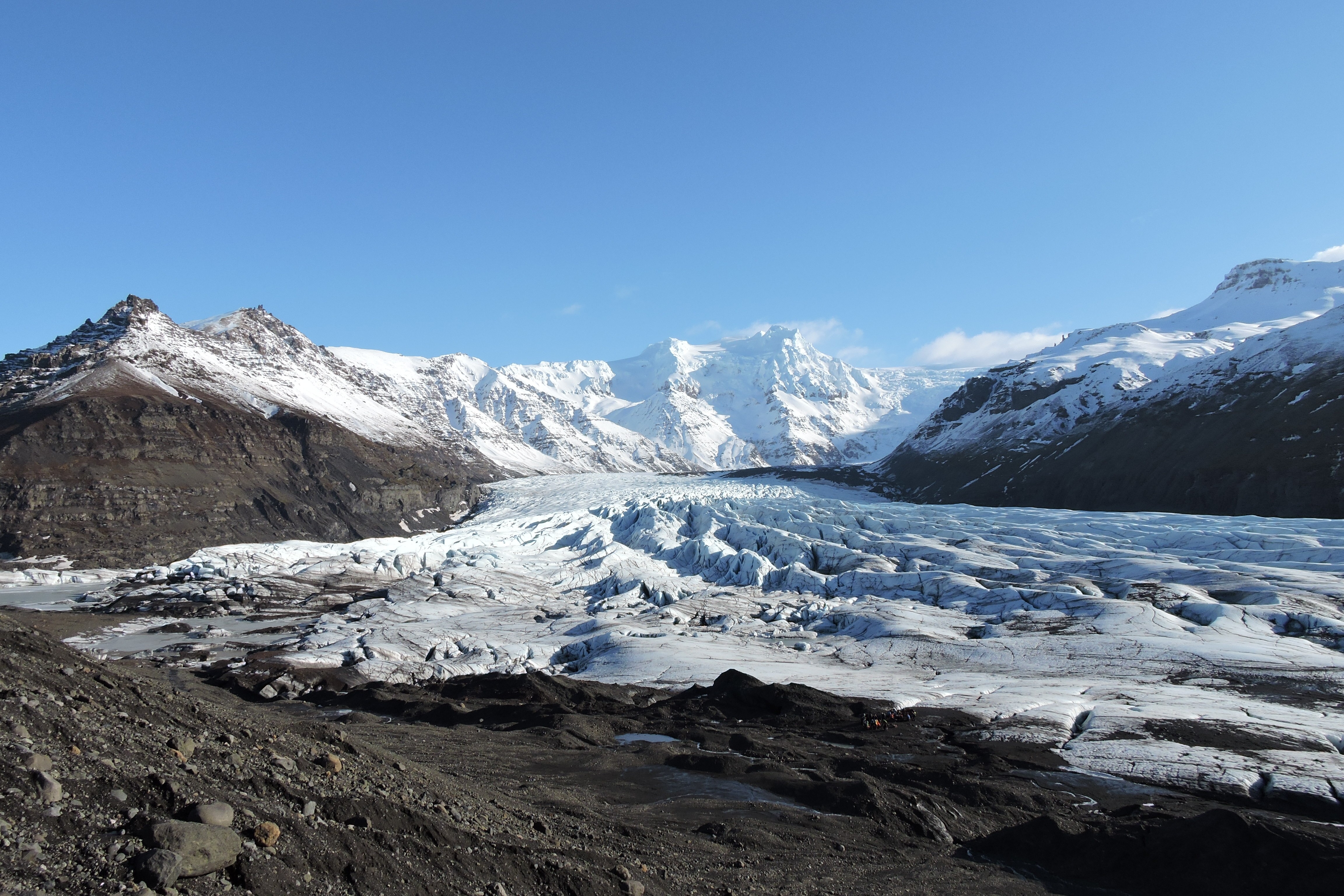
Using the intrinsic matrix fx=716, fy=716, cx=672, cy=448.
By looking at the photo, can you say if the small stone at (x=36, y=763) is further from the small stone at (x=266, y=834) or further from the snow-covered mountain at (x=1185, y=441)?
the snow-covered mountain at (x=1185, y=441)

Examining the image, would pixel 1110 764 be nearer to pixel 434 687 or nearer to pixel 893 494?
pixel 434 687

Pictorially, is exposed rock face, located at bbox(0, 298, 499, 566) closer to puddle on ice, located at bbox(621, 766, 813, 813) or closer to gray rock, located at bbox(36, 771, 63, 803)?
puddle on ice, located at bbox(621, 766, 813, 813)

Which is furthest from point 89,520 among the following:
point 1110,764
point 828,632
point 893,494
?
point 893,494

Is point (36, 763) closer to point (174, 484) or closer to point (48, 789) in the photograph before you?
point (48, 789)

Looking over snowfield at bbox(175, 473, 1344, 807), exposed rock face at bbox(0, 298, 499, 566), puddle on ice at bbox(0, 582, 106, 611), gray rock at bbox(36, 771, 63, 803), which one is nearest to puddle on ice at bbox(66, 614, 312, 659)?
snowfield at bbox(175, 473, 1344, 807)

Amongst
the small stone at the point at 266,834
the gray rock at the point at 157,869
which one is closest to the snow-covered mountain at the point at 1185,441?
the small stone at the point at 266,834

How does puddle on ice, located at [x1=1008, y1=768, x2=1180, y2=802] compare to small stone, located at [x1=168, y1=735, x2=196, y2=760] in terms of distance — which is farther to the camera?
puddle on ice, located at [x1=1008, y1=768, x2=1180, y2=802]
